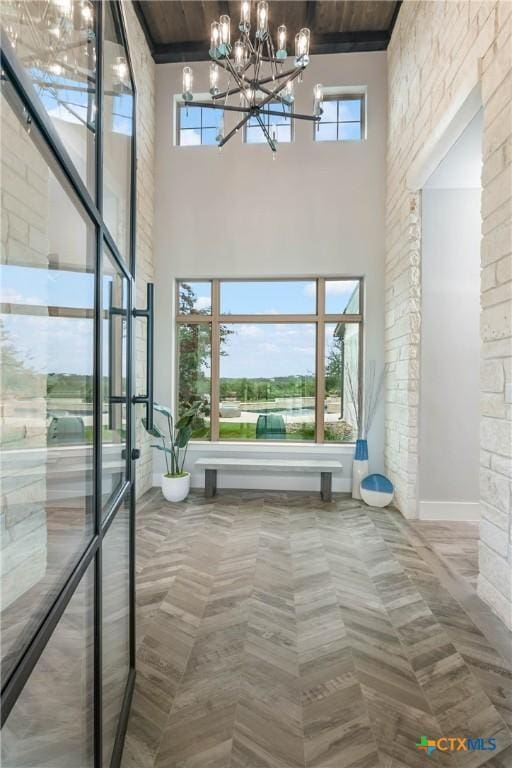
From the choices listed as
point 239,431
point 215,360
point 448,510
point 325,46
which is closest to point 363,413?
point 448,510

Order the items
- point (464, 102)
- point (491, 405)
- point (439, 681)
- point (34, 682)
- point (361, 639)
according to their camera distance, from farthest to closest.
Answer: point (464, 102) → point (491, 405) → point (361, 639) → point (439, 681) → point (34, 682)

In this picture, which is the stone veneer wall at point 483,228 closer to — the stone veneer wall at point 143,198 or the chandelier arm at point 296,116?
the chandelier arm at point 296,116

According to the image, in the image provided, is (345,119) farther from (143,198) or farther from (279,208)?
(143,198)

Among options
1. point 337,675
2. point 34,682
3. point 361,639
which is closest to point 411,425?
point 361,639

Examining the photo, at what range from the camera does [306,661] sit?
5.99ft

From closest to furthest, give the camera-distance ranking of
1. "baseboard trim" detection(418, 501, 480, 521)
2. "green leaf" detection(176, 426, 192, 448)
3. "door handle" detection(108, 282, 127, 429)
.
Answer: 1. "door handle" detection(108, 282, 127, 429)
2. "baseboard trim" detection(418, 501, 480, 521)
3. "green leaf" detection(176, 426, 192, 448)

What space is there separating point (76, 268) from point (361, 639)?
7.06 ft

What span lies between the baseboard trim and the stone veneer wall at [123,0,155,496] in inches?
118

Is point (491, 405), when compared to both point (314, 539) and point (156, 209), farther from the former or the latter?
point (156, 209)

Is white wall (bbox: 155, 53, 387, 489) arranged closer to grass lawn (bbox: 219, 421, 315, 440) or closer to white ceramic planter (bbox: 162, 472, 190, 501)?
grass lawn (bbox: 219, 421, 315, 440)

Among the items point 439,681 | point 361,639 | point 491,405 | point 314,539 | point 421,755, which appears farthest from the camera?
point 314,539

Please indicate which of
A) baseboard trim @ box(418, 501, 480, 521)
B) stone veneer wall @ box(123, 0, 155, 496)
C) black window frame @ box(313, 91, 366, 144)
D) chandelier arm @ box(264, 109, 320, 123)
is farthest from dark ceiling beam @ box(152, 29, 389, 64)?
baseboard trim @ box(418, 501, 480, 521)

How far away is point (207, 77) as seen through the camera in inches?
190

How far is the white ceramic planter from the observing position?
4219 mm
